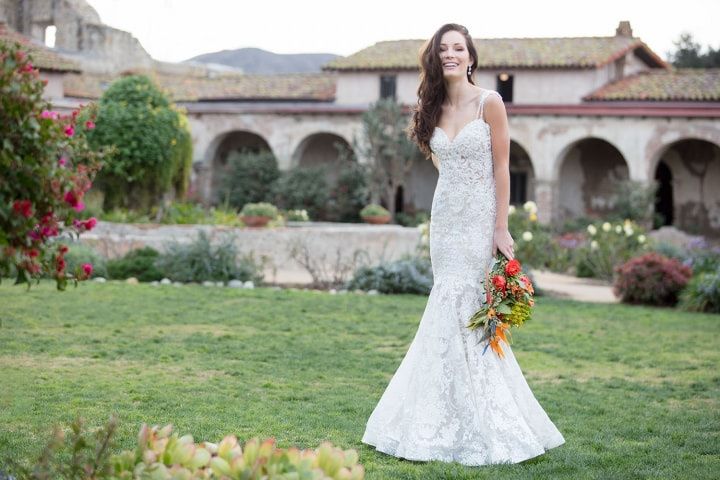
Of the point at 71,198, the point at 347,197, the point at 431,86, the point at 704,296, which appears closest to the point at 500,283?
the point at 431,86

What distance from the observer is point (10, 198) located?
301 centimetres

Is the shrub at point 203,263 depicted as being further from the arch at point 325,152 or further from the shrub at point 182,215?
the arch at point 325,152

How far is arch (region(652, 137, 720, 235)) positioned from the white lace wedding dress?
24.8 metres

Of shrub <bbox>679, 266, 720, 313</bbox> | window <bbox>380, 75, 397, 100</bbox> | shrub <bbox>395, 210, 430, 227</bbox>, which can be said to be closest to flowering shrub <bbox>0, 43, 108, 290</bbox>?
shrub <bbox>679, 266, 720, 313</bbox>

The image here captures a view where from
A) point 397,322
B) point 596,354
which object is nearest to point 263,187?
point 397,322

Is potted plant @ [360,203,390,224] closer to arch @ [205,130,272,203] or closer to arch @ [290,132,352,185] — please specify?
arch @ [290,132,352,185]

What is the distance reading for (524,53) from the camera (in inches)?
1181

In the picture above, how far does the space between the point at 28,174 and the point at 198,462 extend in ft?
3.18

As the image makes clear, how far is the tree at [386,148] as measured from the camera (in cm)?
2869

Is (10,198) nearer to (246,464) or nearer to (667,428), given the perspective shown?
(246,464)

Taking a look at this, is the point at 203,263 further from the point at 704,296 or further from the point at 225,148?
the point at 225,148

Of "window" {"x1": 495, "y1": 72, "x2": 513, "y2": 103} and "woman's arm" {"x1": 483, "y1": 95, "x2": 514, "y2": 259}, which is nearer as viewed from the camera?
"woman's arm" {"x1": 483, "y1": 95, "x2": 514, "y2": 259}

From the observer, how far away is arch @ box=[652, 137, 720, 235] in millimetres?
29016

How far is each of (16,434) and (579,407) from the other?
3448mm
